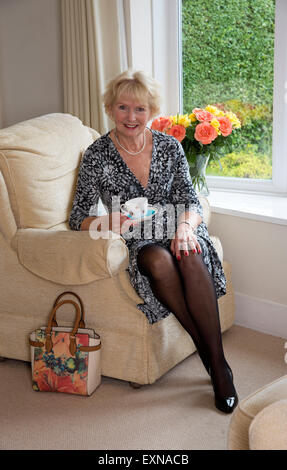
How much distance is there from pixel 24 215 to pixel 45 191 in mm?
139

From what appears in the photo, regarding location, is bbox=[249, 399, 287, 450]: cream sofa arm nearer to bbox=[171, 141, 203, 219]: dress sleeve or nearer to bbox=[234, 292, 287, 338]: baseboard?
bbox=[171, 141, 203, 219]: dress sleeve

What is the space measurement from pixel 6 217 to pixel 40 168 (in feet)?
0.84

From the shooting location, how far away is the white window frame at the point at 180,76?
2.91 metres

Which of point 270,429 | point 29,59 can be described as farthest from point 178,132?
point 270,429

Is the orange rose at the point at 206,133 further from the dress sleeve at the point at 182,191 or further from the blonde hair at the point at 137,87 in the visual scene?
the blonde hair at the point at 137,87

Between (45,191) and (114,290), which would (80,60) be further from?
(114,290)

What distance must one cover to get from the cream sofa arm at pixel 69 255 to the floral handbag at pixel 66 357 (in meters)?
0.11

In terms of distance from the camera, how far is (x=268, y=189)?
10.3 feet

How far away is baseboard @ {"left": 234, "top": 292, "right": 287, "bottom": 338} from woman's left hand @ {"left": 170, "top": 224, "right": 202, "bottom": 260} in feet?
2.38

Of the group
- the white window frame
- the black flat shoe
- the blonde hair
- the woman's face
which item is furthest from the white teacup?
the white window frame

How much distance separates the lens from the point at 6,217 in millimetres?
2387

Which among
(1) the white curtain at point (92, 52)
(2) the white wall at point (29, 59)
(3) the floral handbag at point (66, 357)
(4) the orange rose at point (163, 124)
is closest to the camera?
(3) the floral handbag at point (66, 357)

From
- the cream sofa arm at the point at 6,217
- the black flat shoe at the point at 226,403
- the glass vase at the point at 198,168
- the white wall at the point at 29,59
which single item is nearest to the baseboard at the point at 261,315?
the glass vase at the point at 198,168
